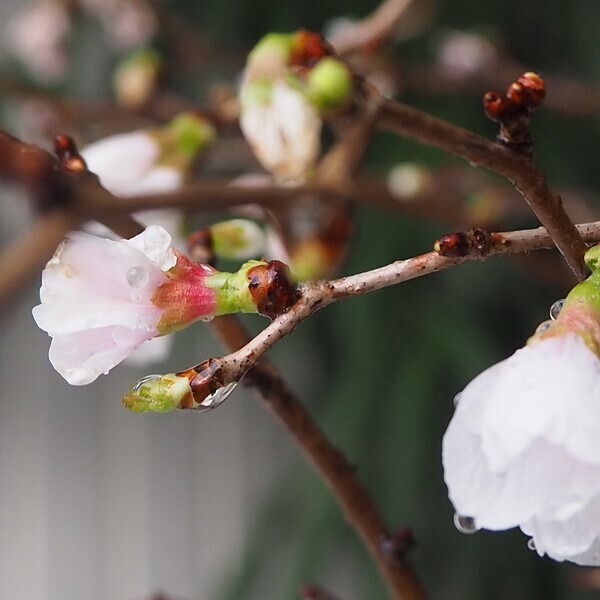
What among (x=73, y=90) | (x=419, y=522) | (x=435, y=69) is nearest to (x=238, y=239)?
(x=435, y=69)

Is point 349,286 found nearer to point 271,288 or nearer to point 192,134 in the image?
point 271,288

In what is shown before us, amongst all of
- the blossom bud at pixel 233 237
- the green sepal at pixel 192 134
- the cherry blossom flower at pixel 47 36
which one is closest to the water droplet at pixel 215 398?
the blossom bud at pixel 233 237

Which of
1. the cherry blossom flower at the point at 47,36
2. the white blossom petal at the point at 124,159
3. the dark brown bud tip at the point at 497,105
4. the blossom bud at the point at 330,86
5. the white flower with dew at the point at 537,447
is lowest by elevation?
the white flower with dew at the point at 537,447

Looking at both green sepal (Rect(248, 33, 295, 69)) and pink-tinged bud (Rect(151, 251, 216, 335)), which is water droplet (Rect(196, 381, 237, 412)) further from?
green sepal (Rect(248, 33, 295, 69))

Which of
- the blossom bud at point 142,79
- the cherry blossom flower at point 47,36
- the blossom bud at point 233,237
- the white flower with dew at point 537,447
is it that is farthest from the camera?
the cherry blossom flower at point 47,36

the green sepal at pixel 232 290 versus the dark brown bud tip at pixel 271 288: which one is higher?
the green sepal at pixel 232 290

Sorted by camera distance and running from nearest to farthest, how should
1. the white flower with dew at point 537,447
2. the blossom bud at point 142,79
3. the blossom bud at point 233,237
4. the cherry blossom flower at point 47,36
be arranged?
1. the white flower with dew at point 537,447
2. the blossom bud at point 233,237
3. the blossom bud at point 142,79
4. the cherry blossom flower at point 47,36

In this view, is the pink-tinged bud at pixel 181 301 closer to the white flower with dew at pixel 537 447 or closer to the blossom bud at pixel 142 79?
the white flower with dew at pixel 537 447
